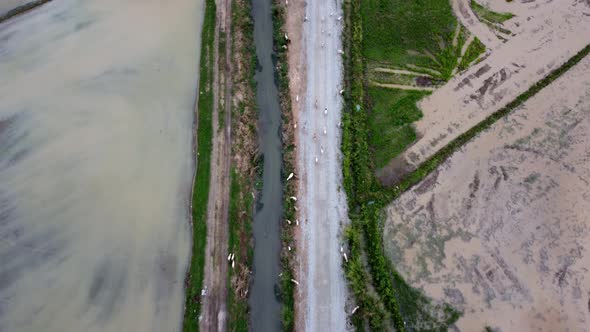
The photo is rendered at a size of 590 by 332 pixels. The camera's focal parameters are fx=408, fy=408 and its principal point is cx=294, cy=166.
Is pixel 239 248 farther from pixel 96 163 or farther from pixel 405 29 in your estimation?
pixel 405 29

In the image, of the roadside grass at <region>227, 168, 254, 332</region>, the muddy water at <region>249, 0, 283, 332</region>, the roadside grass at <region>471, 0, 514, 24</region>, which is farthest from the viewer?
the roadside grass at <region>471, 0, 514, 24</region>

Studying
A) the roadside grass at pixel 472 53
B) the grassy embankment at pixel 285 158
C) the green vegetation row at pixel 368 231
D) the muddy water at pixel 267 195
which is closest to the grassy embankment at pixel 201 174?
the muddy water at pixel 267 195

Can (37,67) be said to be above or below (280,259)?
above

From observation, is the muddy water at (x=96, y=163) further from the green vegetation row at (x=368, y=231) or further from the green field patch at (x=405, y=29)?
the green field patch at (x=405, y=29)

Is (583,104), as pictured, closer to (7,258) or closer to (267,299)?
(267,299)

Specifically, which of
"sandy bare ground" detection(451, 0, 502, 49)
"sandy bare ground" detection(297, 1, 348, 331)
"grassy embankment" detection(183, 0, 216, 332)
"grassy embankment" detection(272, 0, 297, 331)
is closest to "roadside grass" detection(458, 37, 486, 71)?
"sandy bare ground" detection(451, 0, 502, 49)

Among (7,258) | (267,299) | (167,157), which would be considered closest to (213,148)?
(167,157)

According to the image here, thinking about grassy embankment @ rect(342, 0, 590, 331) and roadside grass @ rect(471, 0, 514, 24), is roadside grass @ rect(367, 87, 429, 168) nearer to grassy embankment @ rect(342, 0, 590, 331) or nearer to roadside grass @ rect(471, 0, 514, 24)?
grassy embankment @ rect(342, 0, 590, 331)
